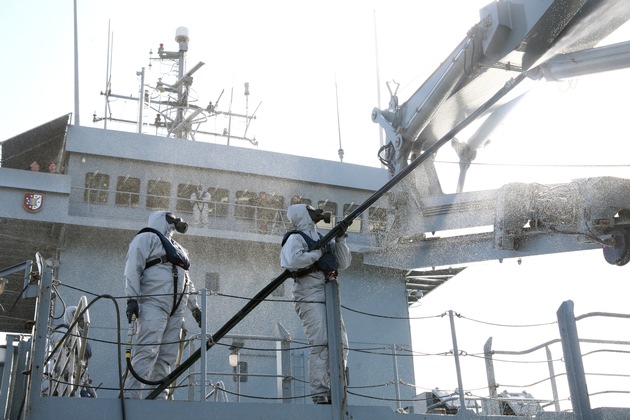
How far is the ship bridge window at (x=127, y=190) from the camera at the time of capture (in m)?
12.2

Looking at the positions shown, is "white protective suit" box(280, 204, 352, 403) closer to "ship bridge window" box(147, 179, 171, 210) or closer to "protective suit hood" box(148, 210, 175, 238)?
"protective suit hood" box(148, 210, 175, 238)

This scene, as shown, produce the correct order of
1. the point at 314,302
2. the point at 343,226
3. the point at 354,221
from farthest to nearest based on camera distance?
the point at 354,221 < the point at 314,302 < the point at 343,226

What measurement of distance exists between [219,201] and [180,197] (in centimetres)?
72

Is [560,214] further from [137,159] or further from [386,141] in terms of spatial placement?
[137,159]

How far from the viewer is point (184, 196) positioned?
41.6 ft

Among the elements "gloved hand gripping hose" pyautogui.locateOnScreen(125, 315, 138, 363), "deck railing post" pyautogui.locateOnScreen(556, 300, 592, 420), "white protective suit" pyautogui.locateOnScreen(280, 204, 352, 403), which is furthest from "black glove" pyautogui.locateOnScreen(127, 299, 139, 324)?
"deck railing post" pyautogui.locateOnScreen(556, 300, 592, 420)

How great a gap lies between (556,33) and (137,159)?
7.70 m

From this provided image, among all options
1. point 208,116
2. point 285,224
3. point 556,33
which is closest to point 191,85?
point 208,116

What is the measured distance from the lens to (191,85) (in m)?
16.3

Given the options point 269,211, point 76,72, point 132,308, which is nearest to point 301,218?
point 132,308

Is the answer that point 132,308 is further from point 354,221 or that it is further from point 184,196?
point 354,221

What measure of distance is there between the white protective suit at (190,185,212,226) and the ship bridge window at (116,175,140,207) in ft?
3.09

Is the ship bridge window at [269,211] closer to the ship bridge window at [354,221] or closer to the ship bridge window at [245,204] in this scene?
the ship bridge window at [245,204]

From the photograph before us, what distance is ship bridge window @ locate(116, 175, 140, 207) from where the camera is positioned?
12.2m
